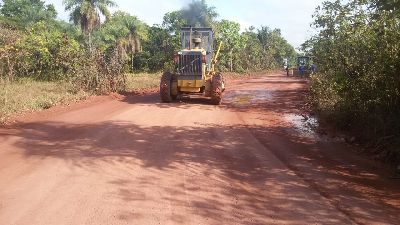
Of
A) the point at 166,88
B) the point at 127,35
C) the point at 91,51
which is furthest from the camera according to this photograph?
the point at 127,35

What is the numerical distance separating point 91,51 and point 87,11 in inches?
772

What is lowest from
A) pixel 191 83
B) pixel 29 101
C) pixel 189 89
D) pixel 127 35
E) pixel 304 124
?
pixel 304 124

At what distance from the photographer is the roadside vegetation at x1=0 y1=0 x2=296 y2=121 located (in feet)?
50.5

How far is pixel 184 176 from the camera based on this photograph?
5.44 meters

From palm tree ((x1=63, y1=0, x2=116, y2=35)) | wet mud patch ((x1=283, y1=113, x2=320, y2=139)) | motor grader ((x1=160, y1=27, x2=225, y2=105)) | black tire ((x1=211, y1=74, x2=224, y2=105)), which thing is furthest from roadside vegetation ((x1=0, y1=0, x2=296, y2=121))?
wet mud patch ((x1=283, y1=113, x2=320, y2=139))

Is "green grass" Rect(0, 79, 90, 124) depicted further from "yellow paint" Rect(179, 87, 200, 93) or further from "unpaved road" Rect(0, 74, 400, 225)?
"yellow paint" Rect(179, 87, 200, 93)

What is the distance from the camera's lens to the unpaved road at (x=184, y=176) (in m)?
4.20

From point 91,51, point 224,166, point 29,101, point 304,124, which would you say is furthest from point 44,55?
point 224,166

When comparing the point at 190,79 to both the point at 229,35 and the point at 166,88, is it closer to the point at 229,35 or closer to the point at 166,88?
the point at 166,88

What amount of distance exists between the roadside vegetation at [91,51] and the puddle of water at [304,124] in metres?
7.11

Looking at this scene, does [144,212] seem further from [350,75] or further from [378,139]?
[350,75]

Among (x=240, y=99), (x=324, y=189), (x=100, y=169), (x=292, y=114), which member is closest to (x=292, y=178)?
(x=324, y=189)

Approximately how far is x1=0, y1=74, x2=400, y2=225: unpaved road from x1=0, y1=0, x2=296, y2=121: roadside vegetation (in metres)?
3.48

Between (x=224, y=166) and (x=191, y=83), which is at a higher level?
(x=191, y=83)
